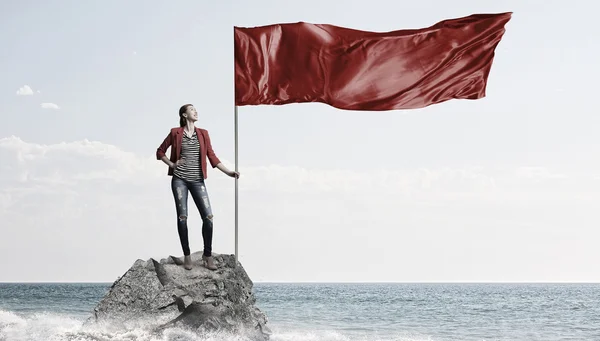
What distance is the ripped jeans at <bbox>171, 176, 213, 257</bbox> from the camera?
13203 mm

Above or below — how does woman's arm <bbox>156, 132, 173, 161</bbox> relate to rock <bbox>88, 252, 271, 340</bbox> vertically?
above

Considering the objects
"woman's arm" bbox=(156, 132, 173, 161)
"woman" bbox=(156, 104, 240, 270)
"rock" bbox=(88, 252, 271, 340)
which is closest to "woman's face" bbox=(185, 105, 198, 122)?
"woman" bbox=(156, 104, 240, 270)

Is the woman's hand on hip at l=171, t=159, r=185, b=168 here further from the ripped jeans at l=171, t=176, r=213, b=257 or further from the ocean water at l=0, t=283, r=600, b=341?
the ocean water at l=0, t=283, r=600, b=341

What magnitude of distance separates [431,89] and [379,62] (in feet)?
3.43

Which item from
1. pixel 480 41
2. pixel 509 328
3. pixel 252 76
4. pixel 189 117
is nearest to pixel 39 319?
pixel 189 117

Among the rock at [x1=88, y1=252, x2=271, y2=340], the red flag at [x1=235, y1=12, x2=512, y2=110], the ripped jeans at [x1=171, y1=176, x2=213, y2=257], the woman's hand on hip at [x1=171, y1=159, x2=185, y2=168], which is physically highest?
the red flag at [x1=235, y1=12, x2=512, y2=110]

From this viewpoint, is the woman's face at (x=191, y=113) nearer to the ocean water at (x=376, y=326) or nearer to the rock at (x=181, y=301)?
the rock at (x=181, y=301)

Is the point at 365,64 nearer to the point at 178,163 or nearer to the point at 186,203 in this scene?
the point at 178,163

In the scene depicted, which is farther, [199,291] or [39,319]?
[39,319]

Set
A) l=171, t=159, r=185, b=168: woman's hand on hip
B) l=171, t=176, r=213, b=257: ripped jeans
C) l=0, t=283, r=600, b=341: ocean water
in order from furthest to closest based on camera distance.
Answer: l=0, t=283, r=600, b=341: ocean water, l=171, t=176, r=213, b=257: ripped jeans, l=171, t=159, r=185, b=168: woman's hand on hip

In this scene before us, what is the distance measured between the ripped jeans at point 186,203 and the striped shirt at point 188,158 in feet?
0.35

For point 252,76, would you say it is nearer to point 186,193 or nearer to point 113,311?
point 186,193

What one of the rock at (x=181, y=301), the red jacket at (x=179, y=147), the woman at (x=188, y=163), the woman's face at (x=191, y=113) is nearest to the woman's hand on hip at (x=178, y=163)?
the woman at (x=188, y=163)

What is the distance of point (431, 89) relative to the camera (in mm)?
13219
